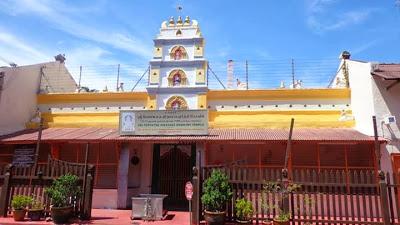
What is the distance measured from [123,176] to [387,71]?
11006mm

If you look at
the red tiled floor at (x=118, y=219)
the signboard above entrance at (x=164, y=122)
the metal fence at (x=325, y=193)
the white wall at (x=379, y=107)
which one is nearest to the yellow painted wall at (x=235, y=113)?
the white wall at (x=379, y=107)

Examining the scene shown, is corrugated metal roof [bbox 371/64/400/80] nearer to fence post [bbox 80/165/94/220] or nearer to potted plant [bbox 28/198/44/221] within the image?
fence post [bbox 80/165/94/220]

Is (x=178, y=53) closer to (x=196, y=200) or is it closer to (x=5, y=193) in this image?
(x=196, y=200)

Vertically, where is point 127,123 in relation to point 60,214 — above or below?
above

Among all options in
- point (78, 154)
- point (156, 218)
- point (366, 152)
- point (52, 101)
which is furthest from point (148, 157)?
point (366, 152)

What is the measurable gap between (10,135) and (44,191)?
5.65 metres

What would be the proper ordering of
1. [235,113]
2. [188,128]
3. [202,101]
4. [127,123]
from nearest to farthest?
[188,128] < [127,123] < [235,113] < [202,101]

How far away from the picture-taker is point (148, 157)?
14734mm

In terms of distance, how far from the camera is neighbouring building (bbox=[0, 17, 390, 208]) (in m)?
13.0

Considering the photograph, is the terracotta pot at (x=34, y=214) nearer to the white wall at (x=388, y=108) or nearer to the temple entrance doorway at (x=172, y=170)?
the temple entrance doorway at (x=172, y=170)

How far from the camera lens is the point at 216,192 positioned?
29.9 ft

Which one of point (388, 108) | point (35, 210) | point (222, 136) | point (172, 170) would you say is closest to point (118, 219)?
point (35, 210)

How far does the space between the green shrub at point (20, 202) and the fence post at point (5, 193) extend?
26.7 inches

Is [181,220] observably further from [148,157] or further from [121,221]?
[148,157]
